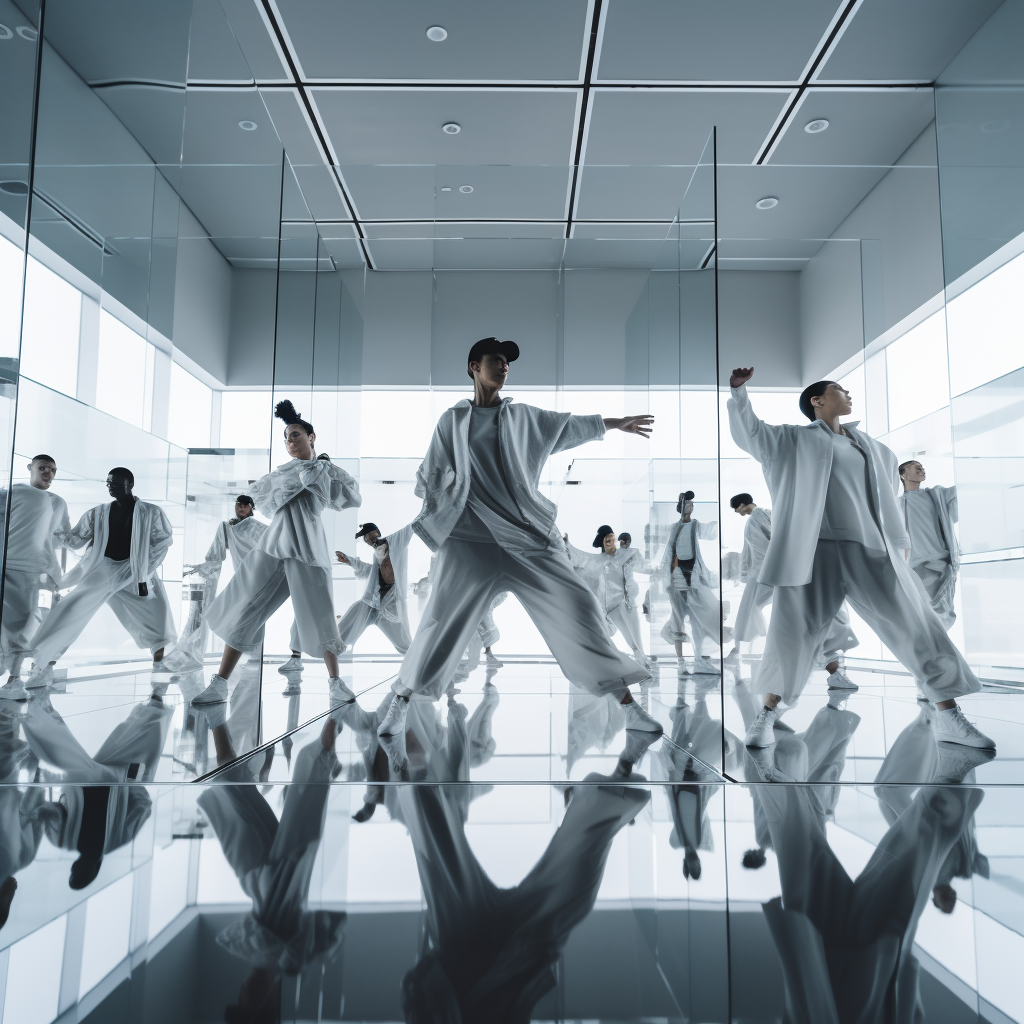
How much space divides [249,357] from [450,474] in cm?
159

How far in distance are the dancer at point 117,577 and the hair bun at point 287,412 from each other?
3.26 ft

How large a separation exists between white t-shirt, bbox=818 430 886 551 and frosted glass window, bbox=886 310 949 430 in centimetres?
356

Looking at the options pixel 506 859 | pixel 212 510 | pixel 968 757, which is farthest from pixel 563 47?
pixel 506 859

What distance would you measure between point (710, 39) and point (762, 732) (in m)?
Answer: 4.21

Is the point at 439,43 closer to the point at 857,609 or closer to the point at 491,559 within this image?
the point at 491,559

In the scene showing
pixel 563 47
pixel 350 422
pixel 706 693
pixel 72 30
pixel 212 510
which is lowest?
pixel 706 693

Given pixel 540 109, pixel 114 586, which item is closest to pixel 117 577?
pixel 114 586

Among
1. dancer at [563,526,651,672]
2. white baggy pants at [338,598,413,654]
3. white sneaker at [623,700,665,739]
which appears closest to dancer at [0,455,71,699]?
white baggy pants at [338,598,413,654]

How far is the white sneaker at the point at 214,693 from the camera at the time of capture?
12.9ft

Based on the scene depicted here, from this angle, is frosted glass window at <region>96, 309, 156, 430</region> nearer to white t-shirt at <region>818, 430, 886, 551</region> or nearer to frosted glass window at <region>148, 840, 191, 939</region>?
frosted glass window at <region>148, 840, 191, 939</region>

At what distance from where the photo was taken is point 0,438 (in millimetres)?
2203

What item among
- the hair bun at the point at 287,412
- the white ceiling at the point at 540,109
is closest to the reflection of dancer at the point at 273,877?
the hair bun at the point at 287,412

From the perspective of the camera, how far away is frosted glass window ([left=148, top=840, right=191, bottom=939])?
1.28 meters

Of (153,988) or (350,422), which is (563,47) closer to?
(350,422)
